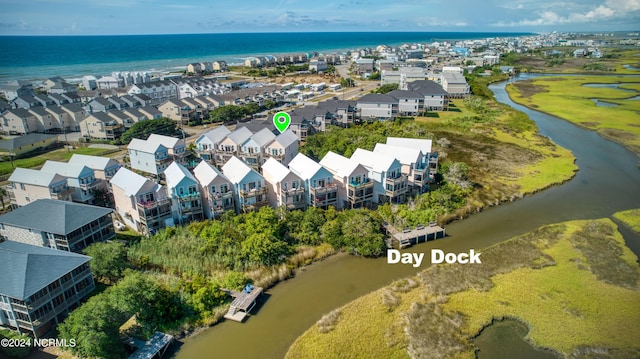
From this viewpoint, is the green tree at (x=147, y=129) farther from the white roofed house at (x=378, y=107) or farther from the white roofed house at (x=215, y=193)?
the white roofed house at (x=378, y=107)

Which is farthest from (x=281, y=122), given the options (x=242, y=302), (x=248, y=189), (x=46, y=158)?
(x=242, y=302)

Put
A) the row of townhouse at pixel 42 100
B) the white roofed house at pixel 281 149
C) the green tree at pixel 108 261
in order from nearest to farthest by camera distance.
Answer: the green tree at pixel 108 261 → the white roofed house at pixel 281 149 → the row of townhouse at pixel 42 100

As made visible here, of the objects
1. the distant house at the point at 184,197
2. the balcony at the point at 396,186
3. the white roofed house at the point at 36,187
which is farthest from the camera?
the balcony at the point at 396,186

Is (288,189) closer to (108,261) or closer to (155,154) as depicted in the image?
(108,261)

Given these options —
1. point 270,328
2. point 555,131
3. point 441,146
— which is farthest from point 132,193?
point 555,131

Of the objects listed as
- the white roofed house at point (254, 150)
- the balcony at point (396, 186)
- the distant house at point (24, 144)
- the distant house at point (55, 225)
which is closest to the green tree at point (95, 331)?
the distant house at point (55, 225)

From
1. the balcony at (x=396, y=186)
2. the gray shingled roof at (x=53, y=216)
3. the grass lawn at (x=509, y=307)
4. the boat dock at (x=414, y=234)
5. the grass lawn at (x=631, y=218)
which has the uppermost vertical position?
the gray shingled roof at (x=53, y=216)
